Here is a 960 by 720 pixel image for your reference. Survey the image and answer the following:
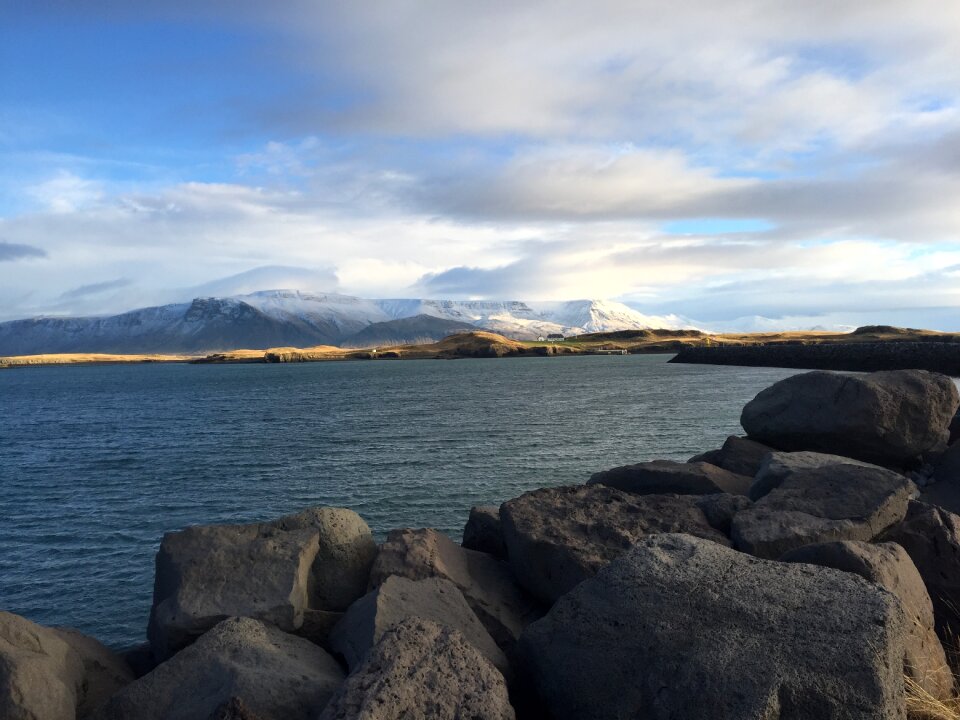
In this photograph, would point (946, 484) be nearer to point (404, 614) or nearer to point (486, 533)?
point (486, 533)

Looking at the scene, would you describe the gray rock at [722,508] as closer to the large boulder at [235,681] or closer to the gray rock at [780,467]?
the gray rock at [780,467]

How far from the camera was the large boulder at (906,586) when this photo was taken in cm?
704

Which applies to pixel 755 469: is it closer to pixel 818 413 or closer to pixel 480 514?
pixel 818 413

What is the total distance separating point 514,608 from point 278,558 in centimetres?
343

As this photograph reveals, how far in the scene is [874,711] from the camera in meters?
5.49

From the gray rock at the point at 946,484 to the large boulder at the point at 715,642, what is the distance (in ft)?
34.4

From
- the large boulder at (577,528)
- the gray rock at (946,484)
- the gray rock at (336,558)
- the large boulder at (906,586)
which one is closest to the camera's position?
the large boulder at (906,586)

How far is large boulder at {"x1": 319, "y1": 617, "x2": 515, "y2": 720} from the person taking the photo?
573 cm

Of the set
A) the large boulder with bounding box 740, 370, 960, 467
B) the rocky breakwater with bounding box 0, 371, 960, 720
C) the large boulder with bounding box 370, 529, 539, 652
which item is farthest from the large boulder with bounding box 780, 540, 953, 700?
the large boulder with bounding box 740, 370, 960, 467

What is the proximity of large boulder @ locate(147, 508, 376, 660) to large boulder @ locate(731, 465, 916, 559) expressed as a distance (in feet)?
19.0

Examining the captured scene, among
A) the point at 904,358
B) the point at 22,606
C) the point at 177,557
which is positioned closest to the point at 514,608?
the point at 177,557

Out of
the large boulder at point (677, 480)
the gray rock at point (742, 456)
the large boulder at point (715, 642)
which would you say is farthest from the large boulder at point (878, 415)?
the large boulder at point (715, 642)

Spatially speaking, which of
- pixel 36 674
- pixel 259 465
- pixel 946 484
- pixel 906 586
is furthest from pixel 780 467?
pixel 259 465

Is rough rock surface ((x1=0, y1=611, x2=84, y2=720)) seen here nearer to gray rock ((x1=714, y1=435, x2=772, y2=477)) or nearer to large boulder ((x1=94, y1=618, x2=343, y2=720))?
large boulder ((x1=94, y1=618, x2=343, y2=720))
